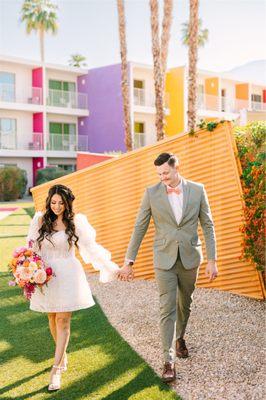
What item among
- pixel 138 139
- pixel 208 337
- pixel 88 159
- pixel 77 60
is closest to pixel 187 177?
pixel 208 337

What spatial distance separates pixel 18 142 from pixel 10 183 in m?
5.30

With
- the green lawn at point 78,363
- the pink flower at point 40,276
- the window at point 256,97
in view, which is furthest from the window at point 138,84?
the pink flower at point 40,276

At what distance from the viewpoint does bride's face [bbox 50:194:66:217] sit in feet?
18.2

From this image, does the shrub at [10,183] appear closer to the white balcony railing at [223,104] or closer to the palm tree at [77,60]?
the white balcony railing at [223,104]

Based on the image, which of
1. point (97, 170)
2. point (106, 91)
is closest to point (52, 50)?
point (106, 91)

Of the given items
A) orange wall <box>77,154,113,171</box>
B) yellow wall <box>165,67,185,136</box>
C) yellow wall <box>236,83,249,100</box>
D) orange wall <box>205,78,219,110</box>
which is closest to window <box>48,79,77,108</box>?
yellow wall <box>165,67,185,136</box>

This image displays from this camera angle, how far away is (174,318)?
5453mm

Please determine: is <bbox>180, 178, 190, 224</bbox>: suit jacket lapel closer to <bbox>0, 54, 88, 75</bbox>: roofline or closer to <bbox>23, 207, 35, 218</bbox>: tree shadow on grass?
<bbox>23, 207, 35, 218</bbox>: tree shadow on grass

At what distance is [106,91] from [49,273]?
3663 centimetres

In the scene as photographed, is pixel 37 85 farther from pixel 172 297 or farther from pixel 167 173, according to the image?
pixel 172 297

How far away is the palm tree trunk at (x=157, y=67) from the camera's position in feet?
62.7

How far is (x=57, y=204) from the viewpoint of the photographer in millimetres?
5535

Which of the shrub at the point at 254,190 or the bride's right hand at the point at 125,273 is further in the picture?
the shrub at the point at 254,190

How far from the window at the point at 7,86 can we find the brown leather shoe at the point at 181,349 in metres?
33.8
